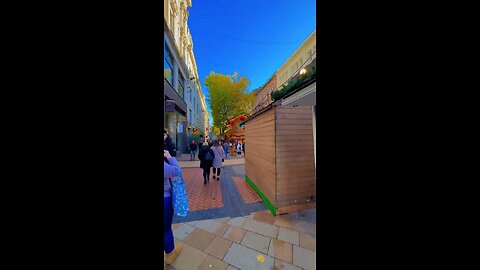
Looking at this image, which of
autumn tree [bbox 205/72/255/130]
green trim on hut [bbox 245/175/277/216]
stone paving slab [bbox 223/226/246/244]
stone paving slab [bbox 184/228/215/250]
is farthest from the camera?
autumn tree [bbox 205/72/255/130]

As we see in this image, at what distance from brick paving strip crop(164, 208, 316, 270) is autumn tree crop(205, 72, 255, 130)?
83.2 ft

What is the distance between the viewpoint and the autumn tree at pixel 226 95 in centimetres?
2894

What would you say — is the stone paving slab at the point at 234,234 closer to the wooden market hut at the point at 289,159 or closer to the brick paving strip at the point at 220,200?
the brick paving strip at the point at 220,200

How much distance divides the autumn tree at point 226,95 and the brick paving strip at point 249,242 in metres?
25.4

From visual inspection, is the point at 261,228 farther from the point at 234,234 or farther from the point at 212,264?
the point at 212,264

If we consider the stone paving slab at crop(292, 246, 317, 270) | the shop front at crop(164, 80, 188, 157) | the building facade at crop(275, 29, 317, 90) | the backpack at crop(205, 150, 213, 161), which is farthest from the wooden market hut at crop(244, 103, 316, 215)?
the building facade at crop(275, 29, 317, 90)

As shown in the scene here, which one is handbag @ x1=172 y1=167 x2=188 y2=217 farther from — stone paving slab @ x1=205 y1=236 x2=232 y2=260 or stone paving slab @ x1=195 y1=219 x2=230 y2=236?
stone paving slab @ x1=195 y1=219 x2=230 y2=236

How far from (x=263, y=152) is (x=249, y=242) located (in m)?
2.48

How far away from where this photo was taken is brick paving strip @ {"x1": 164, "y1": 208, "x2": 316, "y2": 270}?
263cm

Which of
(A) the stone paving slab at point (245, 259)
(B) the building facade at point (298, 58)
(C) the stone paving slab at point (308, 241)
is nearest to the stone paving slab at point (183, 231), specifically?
(A) the stone paving slab at point (245, 259)

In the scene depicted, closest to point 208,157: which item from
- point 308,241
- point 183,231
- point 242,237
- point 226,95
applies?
point 183,231
